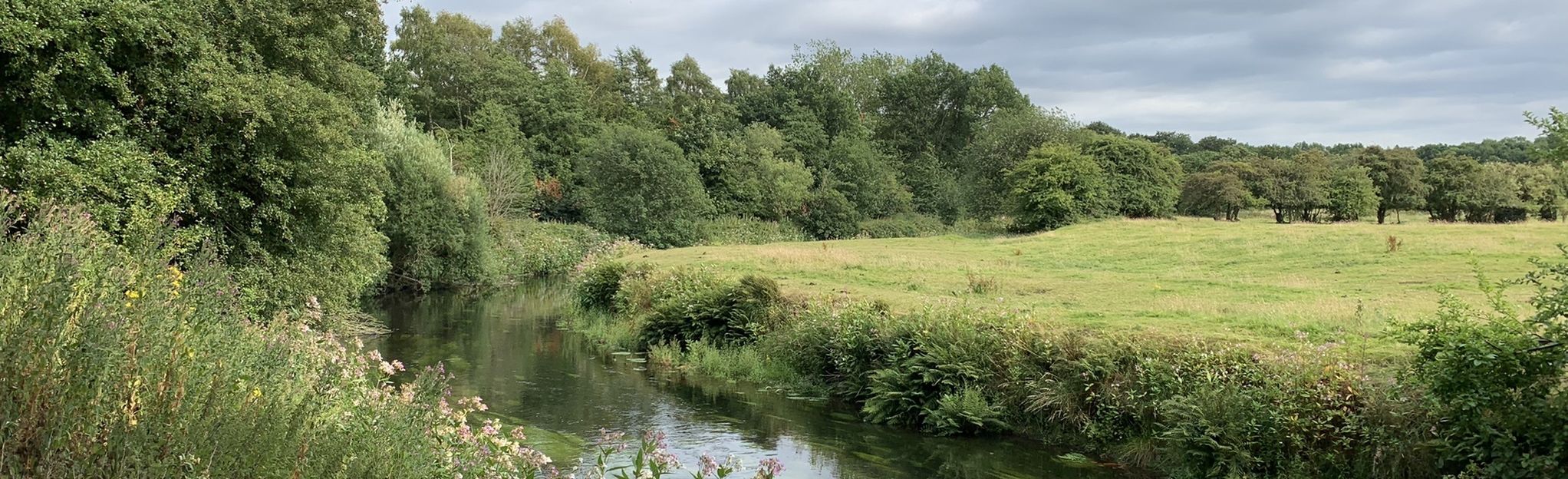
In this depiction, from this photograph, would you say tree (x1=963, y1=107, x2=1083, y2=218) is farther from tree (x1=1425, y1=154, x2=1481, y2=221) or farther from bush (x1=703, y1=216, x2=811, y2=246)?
tree (x1=1425, y1=154, x2=1481, y2=221)

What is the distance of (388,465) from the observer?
5.26 metres

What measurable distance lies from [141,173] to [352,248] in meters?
6.51

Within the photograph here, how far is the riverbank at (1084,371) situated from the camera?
388 inches

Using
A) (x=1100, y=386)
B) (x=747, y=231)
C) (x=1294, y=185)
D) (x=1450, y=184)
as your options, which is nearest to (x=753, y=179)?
(x=747, y=231)

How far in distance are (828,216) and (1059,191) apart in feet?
66.8

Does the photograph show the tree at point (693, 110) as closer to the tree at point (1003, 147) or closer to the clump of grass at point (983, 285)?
the tree at point (1003, 147)

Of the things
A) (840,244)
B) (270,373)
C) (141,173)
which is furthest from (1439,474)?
(840,244)

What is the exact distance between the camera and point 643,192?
55.9m

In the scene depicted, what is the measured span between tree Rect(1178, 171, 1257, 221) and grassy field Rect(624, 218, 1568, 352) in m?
15.1

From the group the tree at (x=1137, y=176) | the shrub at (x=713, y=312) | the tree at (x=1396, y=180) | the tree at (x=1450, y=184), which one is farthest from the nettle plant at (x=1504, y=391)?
the tree at (x=1396, y=180)

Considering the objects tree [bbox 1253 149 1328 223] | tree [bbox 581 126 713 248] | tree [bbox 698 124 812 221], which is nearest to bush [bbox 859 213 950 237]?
tree [bbox 698 124 812 221]

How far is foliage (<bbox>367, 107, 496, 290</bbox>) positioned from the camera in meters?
33.6

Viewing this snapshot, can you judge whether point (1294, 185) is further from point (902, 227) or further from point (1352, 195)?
point (902, 227)

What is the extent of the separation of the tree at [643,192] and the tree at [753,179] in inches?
262
